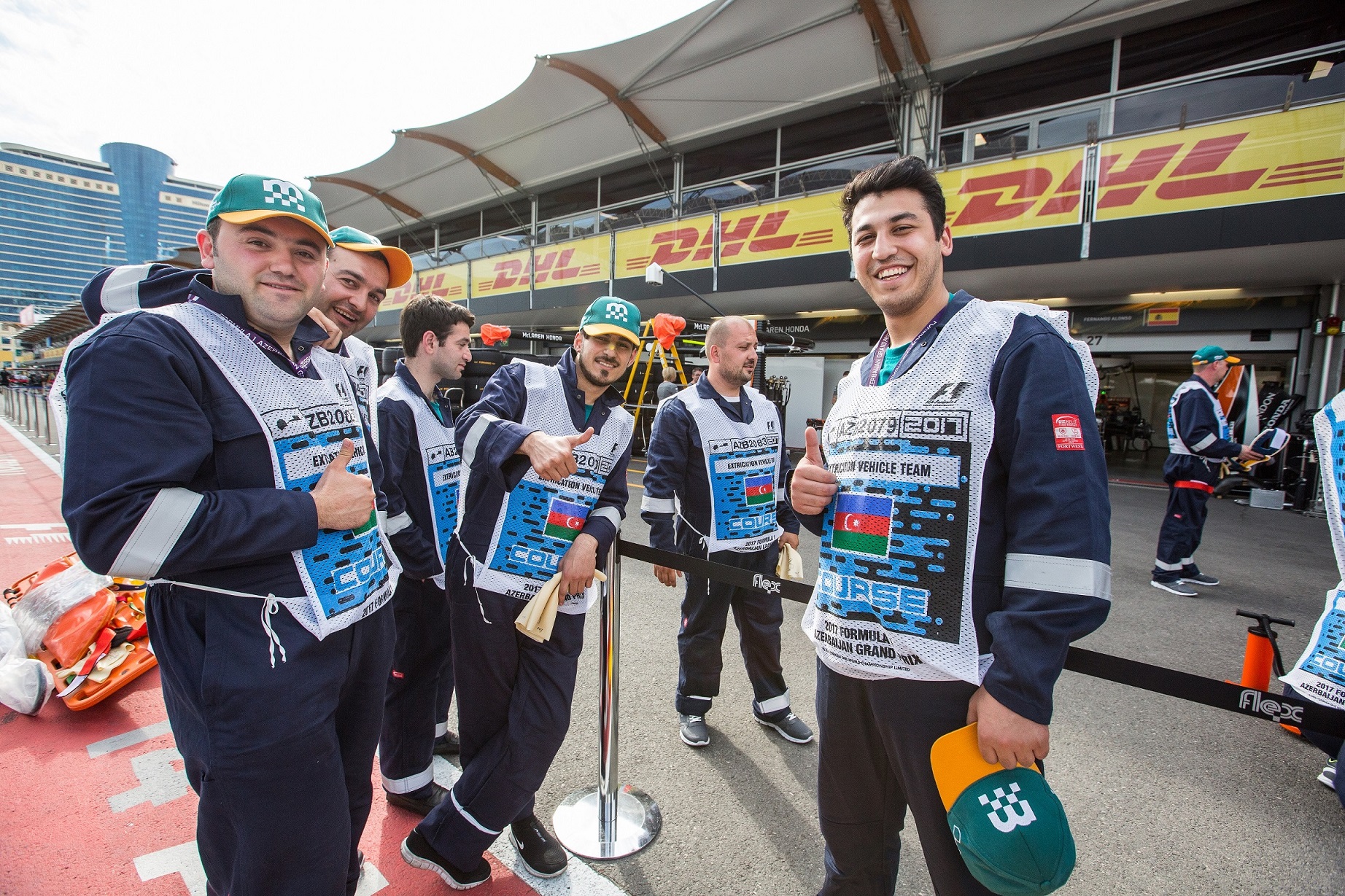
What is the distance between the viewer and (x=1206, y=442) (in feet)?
17.3

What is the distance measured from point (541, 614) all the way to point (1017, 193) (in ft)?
31.8

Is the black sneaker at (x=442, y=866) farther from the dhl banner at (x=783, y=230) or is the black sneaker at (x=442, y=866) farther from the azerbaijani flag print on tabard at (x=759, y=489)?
the dhl banner at (x=783, y=230)

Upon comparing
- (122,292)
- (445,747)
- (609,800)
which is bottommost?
(445,747)

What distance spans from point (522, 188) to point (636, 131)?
5.26 m

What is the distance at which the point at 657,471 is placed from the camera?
3.06m

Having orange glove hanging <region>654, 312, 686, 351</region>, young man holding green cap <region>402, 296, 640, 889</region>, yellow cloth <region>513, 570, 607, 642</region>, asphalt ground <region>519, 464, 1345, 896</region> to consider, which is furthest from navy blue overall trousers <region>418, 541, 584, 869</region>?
orange glove hanging <region>654, 312, 686, 351</region>

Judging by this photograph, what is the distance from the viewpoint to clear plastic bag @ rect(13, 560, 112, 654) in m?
3.17

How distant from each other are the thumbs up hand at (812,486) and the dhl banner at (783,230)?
30.1 ft

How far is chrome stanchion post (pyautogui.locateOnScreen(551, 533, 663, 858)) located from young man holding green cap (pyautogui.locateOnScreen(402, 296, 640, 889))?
108mm

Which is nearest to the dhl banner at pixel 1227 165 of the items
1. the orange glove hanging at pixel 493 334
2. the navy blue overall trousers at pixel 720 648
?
the navy blue overall trousers at pixel 720 648

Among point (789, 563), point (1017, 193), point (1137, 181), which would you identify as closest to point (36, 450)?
point (789, 563)

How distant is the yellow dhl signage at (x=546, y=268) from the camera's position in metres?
13.5

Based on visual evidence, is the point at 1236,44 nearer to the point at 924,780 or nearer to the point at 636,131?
the point at 636,131

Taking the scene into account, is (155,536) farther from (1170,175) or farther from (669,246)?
(669,246)
